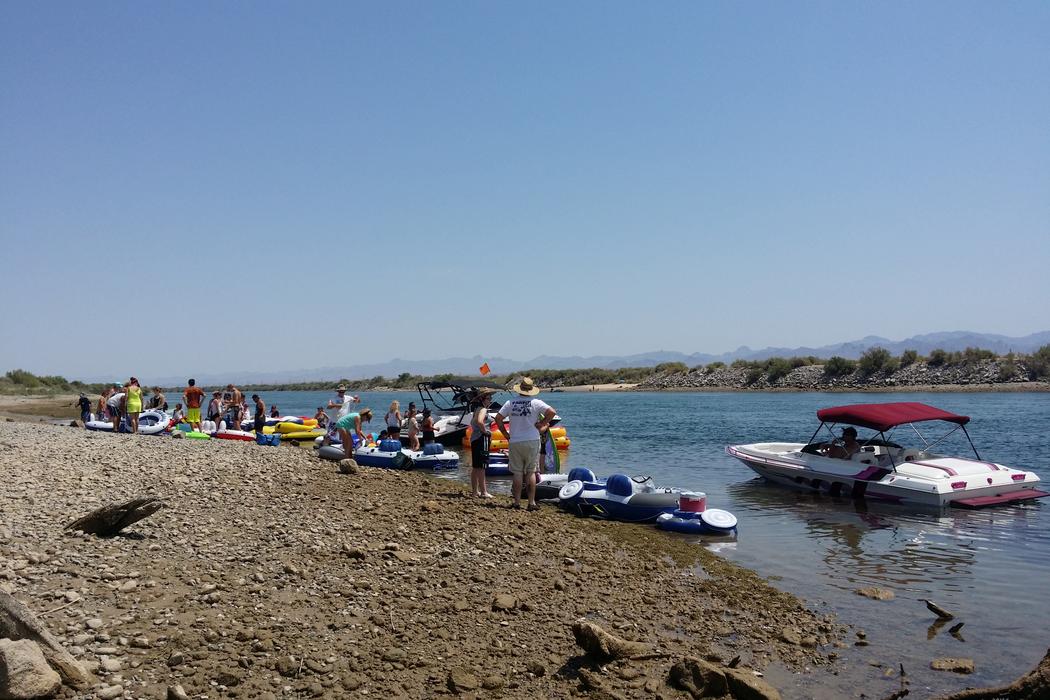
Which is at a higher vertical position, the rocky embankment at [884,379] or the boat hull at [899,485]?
the rocky embankment at [884,379]

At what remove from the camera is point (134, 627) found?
19.0 ft

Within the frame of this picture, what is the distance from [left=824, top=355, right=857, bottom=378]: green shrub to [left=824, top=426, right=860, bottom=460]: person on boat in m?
57.7

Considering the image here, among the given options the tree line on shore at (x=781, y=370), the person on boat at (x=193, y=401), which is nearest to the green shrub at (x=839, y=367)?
the tree line on shore at (x=781, y=370)

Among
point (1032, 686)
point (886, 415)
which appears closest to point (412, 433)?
point (886, 415)

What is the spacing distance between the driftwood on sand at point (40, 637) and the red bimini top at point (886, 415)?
557 inches

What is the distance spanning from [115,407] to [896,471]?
81.8 feet

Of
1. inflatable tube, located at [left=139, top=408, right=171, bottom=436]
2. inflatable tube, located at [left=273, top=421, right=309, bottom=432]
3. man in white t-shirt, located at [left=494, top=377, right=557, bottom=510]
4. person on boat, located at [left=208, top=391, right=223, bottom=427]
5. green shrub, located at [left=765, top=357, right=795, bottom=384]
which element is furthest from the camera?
green shrub, located at [left=765, top=357, right=795, bottom=384]

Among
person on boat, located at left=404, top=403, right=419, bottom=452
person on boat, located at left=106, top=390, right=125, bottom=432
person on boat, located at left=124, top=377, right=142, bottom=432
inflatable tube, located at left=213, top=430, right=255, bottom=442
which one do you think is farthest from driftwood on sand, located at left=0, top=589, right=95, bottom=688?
person on boat, located at left=106, top=390, right=125, bottom=432

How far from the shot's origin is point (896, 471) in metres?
15.4

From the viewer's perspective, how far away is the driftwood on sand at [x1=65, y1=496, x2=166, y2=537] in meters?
7.94

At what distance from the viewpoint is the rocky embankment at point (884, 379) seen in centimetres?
6006

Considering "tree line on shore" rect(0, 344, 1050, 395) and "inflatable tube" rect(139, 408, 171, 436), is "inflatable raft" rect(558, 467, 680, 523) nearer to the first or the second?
"inflatable tube" rect(139, 408, 171, 436)

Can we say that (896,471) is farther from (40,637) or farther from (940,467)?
(40,637)

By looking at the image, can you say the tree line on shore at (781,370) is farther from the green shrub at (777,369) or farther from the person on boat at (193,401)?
the person on boat at (193,401)
